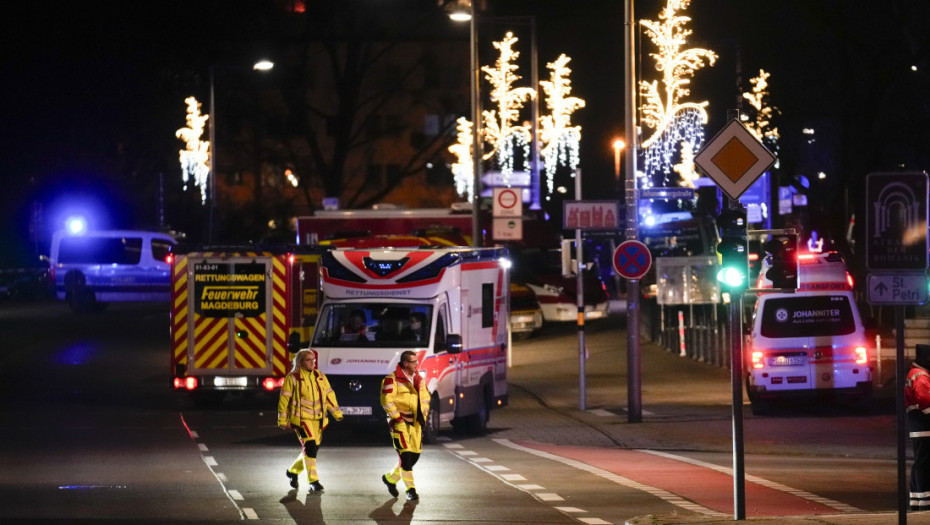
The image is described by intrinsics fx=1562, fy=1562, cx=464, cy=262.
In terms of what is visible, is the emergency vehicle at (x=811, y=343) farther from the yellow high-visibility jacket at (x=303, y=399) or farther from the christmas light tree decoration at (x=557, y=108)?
the christmas light tree decoration at (x=557, y=108)

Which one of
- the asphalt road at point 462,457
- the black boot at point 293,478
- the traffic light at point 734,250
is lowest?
the asphalt road at point 462,457

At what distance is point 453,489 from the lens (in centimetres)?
1588

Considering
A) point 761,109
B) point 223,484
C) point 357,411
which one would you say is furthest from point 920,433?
point 761,109

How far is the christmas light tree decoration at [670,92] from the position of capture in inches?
1769

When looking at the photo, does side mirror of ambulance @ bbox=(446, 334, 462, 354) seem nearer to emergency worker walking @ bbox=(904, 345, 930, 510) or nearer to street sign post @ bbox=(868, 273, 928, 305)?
emergency worker walking @ bbox=(904, 345, 930, 510)

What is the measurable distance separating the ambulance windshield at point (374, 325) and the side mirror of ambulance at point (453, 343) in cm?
30

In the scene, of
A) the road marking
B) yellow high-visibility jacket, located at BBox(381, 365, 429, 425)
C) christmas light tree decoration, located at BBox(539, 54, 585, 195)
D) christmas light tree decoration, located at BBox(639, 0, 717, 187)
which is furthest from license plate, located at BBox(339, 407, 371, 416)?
christmas light tree decoration, located at BBox(539, 54, 585, 195)

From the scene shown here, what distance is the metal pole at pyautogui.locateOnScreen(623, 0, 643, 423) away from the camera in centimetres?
2442

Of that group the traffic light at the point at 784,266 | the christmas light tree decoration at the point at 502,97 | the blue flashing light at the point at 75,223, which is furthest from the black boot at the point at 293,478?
the blue flashing light at the point at 75,223

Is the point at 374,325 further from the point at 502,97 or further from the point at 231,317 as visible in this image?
the point at 502,97

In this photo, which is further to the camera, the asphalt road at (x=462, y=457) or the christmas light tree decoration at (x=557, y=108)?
the christmas light tree decoration at (x=557, y=108)

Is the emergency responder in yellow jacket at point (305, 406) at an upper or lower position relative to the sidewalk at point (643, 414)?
upper

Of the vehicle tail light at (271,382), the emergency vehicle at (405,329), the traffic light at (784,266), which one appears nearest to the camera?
the traffic light at (784,266)

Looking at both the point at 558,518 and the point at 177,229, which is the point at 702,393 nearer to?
the point at 558,518
